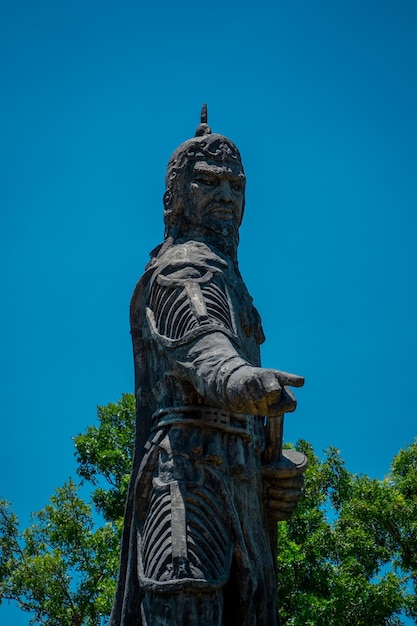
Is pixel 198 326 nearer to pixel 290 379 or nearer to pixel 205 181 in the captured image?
pixel 290 379

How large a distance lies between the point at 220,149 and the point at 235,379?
2.53 meters

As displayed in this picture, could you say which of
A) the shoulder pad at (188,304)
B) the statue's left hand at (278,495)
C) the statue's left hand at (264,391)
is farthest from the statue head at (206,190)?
the statue's left hand at (264,391)

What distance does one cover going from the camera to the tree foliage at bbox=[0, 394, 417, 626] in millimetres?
15867

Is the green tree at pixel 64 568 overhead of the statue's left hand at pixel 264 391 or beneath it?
overhead

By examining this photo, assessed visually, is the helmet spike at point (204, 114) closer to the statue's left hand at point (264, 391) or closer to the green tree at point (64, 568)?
the statue's left hand at point (264, 391)

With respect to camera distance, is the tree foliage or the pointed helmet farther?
the tree foliage

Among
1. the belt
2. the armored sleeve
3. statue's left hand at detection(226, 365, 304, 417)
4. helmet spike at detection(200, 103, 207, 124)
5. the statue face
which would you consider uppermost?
helmet spike at detection(200, 103, 207, 124)

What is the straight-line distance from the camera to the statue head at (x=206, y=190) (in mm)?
6504

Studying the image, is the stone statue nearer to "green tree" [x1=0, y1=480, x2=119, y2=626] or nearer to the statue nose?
the statue nose

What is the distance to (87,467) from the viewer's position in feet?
61.5

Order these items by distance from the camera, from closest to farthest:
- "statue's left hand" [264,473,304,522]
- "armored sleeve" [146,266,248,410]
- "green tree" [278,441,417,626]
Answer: "armored sleeve" [146,266,248,410], "statue's left hand" [264,473,304,522], "green tree" [278,441,417,626]

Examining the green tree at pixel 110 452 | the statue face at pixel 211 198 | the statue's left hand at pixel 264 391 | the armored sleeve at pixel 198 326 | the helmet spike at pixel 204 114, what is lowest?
the statue's left hand at pixel 264 391

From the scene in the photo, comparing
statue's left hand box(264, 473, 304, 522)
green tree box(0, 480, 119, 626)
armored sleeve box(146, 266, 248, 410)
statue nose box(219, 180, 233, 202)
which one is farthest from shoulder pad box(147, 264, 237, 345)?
green tree box(0, 480, 119, 626)

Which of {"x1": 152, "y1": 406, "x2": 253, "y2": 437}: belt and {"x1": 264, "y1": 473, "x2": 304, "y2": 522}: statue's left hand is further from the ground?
{"x1": 152, "y1": 406, "x2": 253, "y2": 437}: belt
